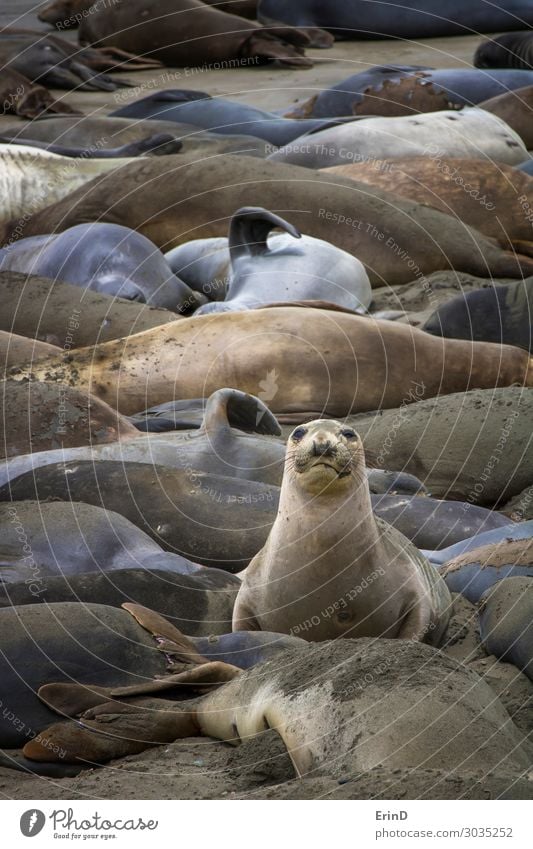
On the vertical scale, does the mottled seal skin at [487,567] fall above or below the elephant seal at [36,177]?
above

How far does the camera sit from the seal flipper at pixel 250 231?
8.07 metres

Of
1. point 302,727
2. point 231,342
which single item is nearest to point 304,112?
point 231,342

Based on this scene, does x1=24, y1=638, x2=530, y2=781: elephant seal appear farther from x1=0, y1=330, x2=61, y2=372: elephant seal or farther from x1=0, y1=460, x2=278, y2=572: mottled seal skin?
x1=0, y1=330, x2=61, y2=372: elephant seal

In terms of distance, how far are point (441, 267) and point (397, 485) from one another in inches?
136

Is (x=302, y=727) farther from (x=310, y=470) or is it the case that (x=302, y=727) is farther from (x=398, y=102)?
(x=398, y=102)

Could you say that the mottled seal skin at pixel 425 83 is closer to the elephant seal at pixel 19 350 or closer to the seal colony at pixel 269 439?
the seal colony at pixel 269 439

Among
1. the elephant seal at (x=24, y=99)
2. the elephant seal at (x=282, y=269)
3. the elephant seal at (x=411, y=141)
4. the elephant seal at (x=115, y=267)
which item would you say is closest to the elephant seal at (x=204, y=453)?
the elephant seal at (x=282, y=269)

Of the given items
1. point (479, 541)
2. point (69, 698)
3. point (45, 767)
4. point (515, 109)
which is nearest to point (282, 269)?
point (479, 541)

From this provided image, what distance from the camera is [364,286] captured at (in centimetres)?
852

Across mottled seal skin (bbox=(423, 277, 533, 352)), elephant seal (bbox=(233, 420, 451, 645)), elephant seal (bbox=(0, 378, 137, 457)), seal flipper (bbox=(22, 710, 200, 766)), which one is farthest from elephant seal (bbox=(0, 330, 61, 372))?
seal flipper (bbox=(22, 710, 200, 766))

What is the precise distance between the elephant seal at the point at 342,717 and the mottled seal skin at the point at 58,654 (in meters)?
0.08

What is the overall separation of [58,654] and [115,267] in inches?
186

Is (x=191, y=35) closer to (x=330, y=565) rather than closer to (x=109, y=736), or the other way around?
(x=330, y=565)

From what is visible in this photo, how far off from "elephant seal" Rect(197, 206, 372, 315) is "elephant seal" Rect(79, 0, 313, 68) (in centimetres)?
685
